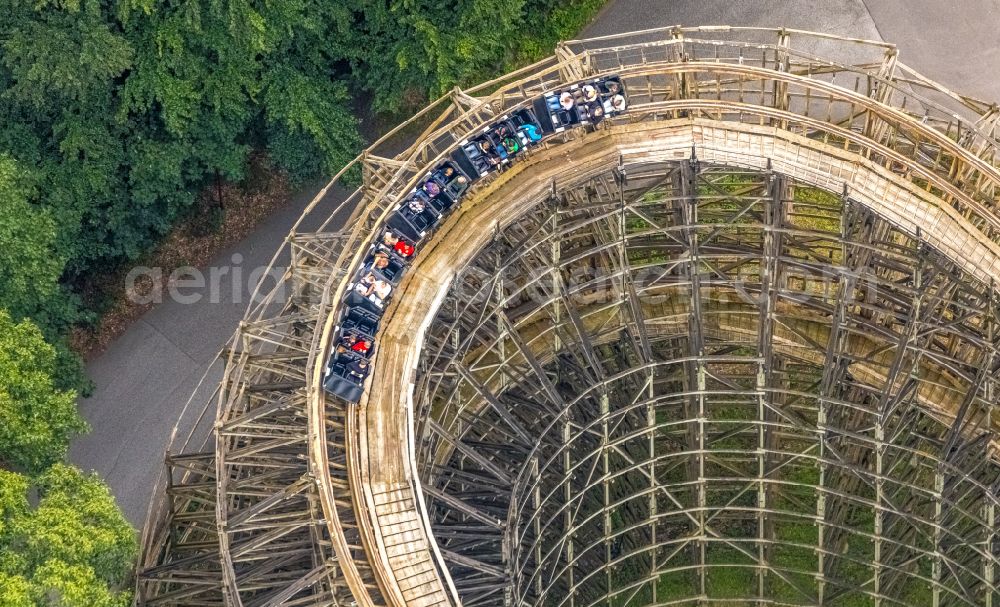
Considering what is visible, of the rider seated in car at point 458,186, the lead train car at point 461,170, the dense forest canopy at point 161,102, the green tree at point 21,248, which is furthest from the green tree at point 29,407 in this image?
the rider seated in car at point 458,186

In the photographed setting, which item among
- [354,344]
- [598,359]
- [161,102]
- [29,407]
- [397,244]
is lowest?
[29,407]

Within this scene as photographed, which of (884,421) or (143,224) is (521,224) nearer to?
A: (884,421)

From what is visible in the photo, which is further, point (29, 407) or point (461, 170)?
point (29, 407)

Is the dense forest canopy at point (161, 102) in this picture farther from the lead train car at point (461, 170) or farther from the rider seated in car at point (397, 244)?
the rider seated in car at point (397, 244)

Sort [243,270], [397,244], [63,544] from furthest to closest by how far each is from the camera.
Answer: [243,270] < [397,244] < [63,544]

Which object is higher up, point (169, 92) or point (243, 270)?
point (169, 92)

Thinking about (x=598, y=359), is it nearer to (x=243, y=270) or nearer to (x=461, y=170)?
(x=461, y=170)

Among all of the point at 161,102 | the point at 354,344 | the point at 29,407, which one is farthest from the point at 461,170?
the point at 29,407
